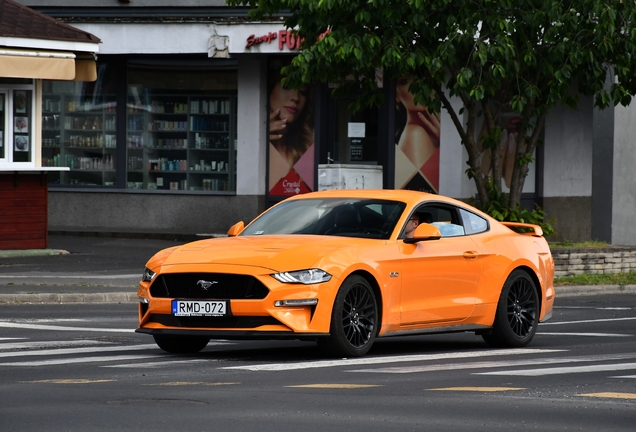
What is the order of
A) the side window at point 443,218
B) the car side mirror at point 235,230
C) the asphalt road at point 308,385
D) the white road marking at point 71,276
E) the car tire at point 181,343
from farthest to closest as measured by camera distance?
the white road marking at point 71,276, the side window at point 443,218, the car side mirror at point 235,230, the car tire at point 181,343, the asphalt road at point 308,385

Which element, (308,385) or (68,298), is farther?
(68,298)

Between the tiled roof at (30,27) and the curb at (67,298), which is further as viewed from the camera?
the tiled roof at (30,27)

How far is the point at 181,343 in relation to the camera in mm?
11719

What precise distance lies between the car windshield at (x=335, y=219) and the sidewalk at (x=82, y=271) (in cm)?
610

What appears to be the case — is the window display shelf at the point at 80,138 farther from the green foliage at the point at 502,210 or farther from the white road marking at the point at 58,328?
the white road marking at the point at 58,328

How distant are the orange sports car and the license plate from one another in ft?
0.04

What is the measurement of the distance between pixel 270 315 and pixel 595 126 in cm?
2106

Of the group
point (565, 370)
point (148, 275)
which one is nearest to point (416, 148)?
point (148, 275)

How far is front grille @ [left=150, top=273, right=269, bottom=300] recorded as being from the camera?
1081 cm

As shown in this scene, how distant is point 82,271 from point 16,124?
421 centimetres

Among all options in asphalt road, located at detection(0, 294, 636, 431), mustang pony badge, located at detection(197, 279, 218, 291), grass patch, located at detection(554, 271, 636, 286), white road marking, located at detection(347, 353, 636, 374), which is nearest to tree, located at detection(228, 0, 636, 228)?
grass patch, located at detection(554, 271, 636, 286)

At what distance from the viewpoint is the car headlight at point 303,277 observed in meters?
10.8

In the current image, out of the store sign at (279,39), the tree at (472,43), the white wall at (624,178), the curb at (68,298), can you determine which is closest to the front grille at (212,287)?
Answer: the curb at (68,298)

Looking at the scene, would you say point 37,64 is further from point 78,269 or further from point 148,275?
point 148,275
